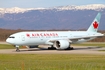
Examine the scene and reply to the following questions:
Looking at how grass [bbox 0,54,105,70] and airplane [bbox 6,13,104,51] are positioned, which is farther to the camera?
airplane [bbox 6,13,104,51]

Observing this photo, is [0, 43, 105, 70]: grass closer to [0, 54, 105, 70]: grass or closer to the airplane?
[0, 54, 105, 70]: grass

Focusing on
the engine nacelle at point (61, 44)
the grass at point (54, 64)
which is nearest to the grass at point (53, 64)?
the grass at point (54, 64)

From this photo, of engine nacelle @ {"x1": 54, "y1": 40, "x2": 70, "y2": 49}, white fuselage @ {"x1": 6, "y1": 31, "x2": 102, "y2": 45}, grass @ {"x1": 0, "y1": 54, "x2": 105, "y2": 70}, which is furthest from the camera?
engine nacelle @ {"x1": 54, "y1": 40, "x2": 70, "y2": 49}

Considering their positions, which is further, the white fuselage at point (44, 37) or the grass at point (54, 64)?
the white fuselage at point (44, 37)

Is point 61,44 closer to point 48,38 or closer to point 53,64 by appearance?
point 48,38

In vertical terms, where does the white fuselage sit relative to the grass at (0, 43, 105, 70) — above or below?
above

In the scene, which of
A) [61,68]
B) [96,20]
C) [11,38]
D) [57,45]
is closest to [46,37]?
[57,45]

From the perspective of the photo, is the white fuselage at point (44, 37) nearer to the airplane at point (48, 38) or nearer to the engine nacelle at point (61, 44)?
the airplane at point (48, 38)

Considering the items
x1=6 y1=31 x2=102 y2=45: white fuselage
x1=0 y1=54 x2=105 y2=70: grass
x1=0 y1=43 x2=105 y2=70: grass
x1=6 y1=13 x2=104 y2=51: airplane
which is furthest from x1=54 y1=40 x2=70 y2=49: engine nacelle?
x1=0 y1=54 x2=105 y2=70: grass

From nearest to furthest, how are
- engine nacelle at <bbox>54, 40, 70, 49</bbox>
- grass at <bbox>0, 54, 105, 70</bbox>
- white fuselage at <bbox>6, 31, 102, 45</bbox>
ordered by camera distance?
1. grass at <bbox>0, 54, 105, 70</bbox>
2. white fuselage at <bbox>6, 31, 102, 45</bbox>
3. engine nacelle at <bbox>54, 40, 70, 49</bbox>

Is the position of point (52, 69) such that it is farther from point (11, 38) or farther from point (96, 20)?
point (96, 20)

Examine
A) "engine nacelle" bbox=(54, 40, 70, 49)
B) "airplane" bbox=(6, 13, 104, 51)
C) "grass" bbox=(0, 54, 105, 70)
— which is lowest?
"grass" bbox=(0, 54, 105, 70)

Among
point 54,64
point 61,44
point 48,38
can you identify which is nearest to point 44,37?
point 48,38

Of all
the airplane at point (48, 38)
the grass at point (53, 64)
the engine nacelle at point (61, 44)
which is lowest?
the grass at point (53, 64)
